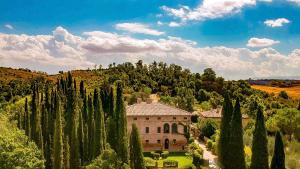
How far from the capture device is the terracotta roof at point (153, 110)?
76000 millimetres

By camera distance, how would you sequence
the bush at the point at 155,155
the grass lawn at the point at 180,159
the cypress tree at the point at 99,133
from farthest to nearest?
the bush at the point at 155,155 < the grass lawn at the point at 180,159 < the cypress tree at the point at 99,133

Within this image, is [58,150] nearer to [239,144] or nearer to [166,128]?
[239,144]

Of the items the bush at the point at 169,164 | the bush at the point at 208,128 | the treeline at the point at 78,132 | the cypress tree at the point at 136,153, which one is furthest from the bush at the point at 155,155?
the cypress tree at the point at 136,153

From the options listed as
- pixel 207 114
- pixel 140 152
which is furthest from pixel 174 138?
pixel 140 152

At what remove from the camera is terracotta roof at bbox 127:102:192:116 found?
76.0m

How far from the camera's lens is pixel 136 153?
144 feet

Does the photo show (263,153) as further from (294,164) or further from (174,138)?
(174,138)

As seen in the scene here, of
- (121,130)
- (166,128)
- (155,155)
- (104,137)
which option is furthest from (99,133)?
(166,128)

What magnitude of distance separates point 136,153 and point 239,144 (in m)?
11.0

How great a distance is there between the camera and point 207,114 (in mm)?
98188

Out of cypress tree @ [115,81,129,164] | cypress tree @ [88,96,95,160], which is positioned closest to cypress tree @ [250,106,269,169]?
cypress tree @ [115,81,129,164]

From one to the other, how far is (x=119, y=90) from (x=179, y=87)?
280 feet

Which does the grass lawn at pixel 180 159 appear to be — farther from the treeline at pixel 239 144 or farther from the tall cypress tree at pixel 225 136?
the treeline at pixel 239 144

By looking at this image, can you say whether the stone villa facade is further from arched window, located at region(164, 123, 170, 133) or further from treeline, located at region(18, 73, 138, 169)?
treeline, located at region(18, 73, 138, 169)
